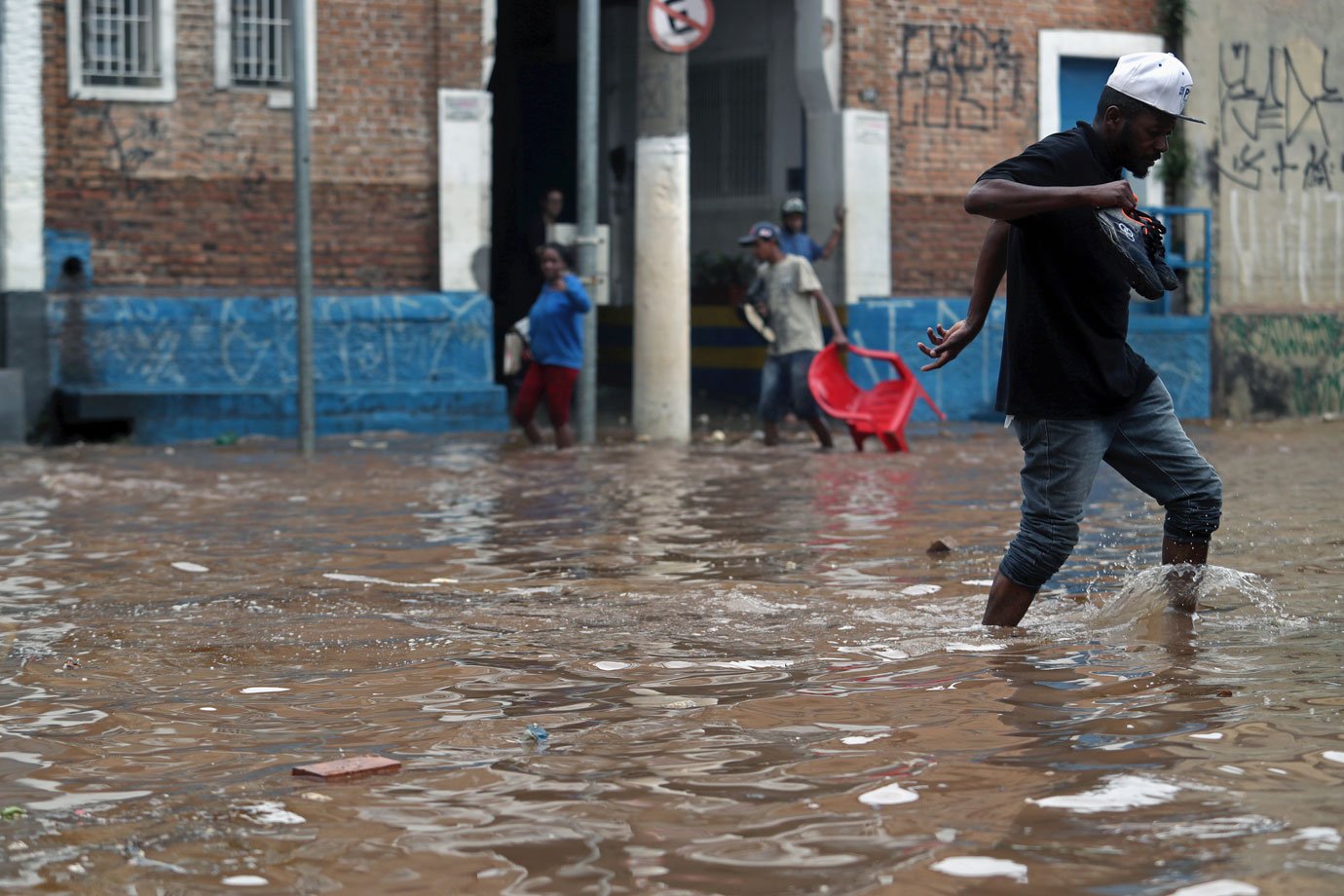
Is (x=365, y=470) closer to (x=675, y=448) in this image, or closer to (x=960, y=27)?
(x=675, y=448)

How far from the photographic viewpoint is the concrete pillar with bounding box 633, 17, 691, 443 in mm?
16453

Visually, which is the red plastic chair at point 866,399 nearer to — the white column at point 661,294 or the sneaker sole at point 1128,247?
the white column at point 661,294

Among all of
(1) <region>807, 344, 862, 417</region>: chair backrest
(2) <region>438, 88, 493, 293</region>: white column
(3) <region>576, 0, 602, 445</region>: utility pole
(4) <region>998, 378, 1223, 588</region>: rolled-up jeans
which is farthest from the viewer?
(2) <region>438, 88, 493, 293</region>: white column

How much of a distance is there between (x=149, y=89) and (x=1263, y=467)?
965 centimetres

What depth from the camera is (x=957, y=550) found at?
8.54 meters

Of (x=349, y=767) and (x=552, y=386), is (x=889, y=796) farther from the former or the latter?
(x=552, y=386)

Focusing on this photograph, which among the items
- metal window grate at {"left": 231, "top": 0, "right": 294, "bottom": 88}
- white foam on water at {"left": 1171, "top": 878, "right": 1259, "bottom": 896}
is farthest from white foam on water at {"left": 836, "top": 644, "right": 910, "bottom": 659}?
metal window grate at {"left": 231, "top": 0, "right": 294, "bottom": 88}

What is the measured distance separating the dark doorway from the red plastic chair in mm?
8269

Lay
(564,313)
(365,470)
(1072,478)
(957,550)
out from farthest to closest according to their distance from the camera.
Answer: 1. (564,313)
2. (365,470)
3. (957,550)
4. (1072,478)

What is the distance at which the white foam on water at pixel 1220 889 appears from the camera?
3.29 m

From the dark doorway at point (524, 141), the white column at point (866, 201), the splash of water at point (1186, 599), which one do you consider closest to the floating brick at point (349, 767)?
the splash of water at point (1186, 599)

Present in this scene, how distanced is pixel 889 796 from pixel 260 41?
44.7ft

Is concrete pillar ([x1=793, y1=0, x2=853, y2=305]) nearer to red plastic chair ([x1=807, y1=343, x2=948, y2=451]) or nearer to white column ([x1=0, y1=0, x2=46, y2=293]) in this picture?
red plastic chair ([x1=807, y1=343, x2=948, y2=451])

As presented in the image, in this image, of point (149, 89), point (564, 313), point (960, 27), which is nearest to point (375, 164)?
point (149, 89)
